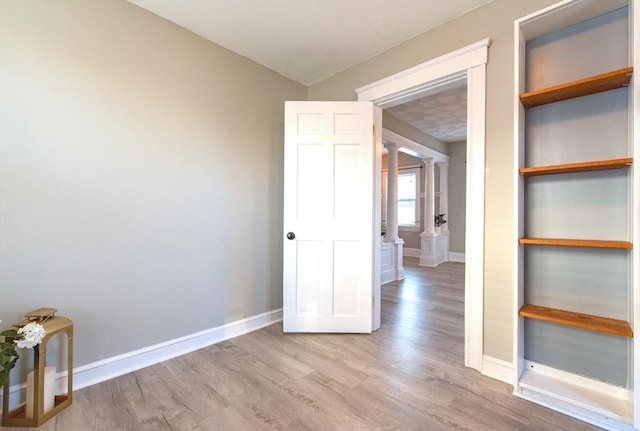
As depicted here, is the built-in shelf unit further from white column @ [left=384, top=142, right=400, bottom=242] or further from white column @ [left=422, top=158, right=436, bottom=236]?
white column @ [left=422, top=158, right=436, bottom=236]

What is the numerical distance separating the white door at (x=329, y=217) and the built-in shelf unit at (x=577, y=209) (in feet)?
3.83

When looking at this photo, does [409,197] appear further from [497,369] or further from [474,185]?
[497,369]

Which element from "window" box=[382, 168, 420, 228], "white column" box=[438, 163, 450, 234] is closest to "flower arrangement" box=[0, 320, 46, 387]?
"window" box=[382, 168, 420, 228]

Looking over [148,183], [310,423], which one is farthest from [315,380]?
[148,183]

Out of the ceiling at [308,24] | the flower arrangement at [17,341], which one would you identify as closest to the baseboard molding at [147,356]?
the flower arrangement at [17,341]

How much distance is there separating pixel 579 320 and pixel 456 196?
556 centimetres

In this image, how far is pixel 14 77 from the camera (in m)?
1.57

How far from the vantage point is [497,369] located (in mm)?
1886

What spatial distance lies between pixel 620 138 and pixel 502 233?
2.59 feet

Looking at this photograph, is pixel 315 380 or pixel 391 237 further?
pixel 391 237

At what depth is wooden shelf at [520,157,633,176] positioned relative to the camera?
4.57 feet

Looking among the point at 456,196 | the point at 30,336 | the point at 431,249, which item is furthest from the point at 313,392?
the point at 456,196

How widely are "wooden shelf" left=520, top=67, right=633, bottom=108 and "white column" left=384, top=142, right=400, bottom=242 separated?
301 centimetres

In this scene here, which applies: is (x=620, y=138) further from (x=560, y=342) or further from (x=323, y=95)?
(x=323, y=95)
